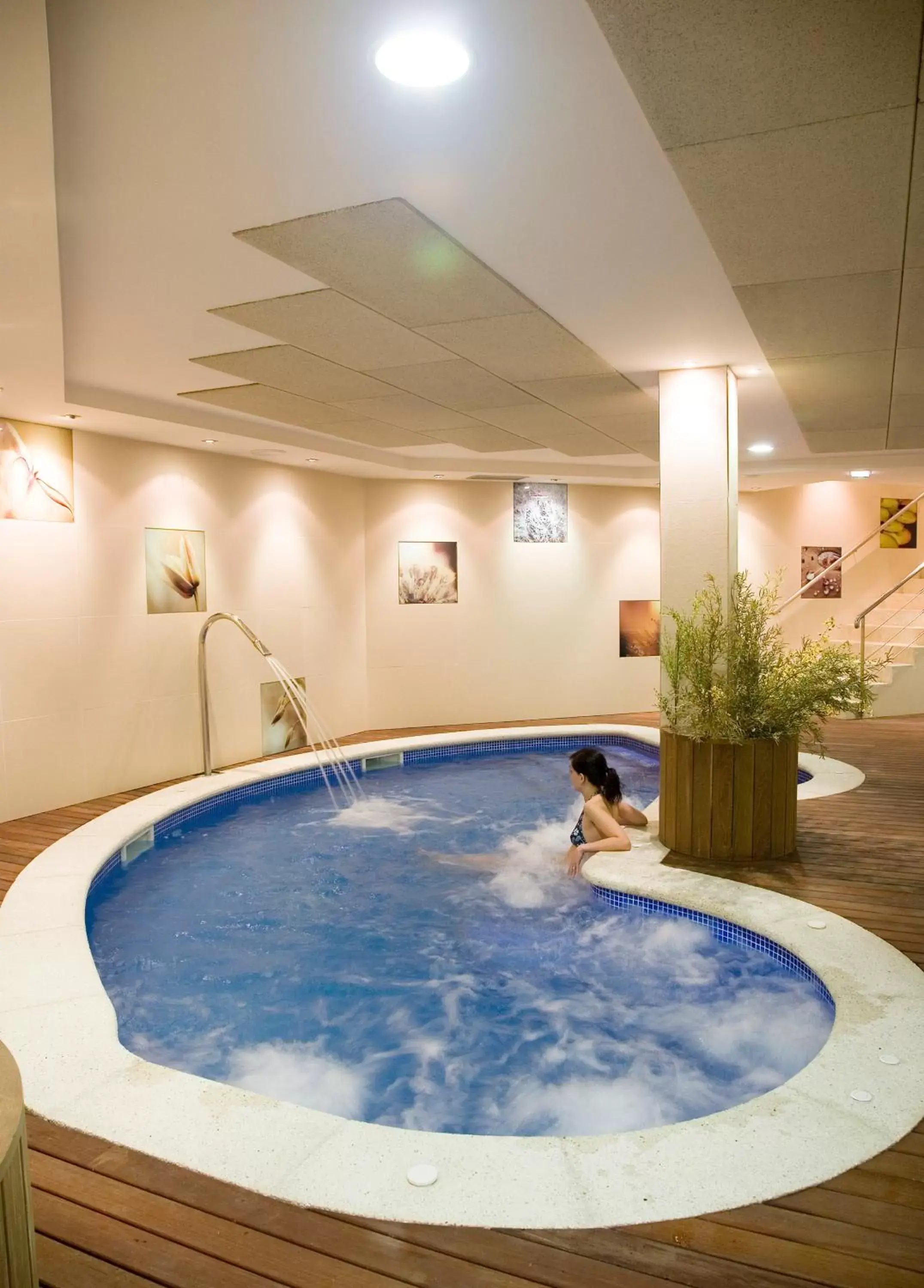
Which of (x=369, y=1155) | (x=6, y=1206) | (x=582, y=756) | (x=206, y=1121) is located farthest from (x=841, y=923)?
(x=6, y=1206)

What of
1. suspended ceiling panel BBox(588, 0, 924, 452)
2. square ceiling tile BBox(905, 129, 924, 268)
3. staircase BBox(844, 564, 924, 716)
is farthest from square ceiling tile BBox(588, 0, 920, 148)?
staircase BBox(844, 564, 924, 716)

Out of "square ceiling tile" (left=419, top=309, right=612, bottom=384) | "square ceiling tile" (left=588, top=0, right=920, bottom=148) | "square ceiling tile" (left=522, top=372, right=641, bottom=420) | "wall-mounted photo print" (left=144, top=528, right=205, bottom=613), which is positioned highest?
"square ceiling tile" (left=522, top=372, right=641, bottom=420)

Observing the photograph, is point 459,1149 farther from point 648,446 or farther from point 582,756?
point 648,446

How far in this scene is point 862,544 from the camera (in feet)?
40.3

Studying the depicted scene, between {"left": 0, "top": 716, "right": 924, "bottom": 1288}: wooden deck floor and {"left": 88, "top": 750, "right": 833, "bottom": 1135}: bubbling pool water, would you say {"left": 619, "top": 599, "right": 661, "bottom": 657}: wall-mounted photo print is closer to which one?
{"left": 88, "top": 750, "right": 833, "bottom": 1135}: bubbling pool water

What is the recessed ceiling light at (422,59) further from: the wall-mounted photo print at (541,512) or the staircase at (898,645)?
the wall-mounted photo print at (541,512)

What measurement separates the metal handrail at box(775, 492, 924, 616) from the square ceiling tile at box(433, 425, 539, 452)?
4.27 meters

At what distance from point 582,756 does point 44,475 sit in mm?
4676

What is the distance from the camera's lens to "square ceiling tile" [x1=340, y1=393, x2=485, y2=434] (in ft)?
21.5

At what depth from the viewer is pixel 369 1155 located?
2.54 m

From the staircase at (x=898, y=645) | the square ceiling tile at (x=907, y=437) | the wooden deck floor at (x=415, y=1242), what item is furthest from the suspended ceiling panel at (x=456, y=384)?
the staircase at (x=898, y=645)

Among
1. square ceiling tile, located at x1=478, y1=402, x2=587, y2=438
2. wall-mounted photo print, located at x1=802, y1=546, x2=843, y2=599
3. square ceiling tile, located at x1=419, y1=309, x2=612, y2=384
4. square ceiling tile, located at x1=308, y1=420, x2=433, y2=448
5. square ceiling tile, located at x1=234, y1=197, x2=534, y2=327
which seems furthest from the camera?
wall-mounted photo print, located at x1=802, y1=546, x2=843, y2=599

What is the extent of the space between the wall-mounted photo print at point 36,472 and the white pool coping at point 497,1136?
3909 millimetres

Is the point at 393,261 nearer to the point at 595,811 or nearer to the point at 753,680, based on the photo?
the point at 753,680
